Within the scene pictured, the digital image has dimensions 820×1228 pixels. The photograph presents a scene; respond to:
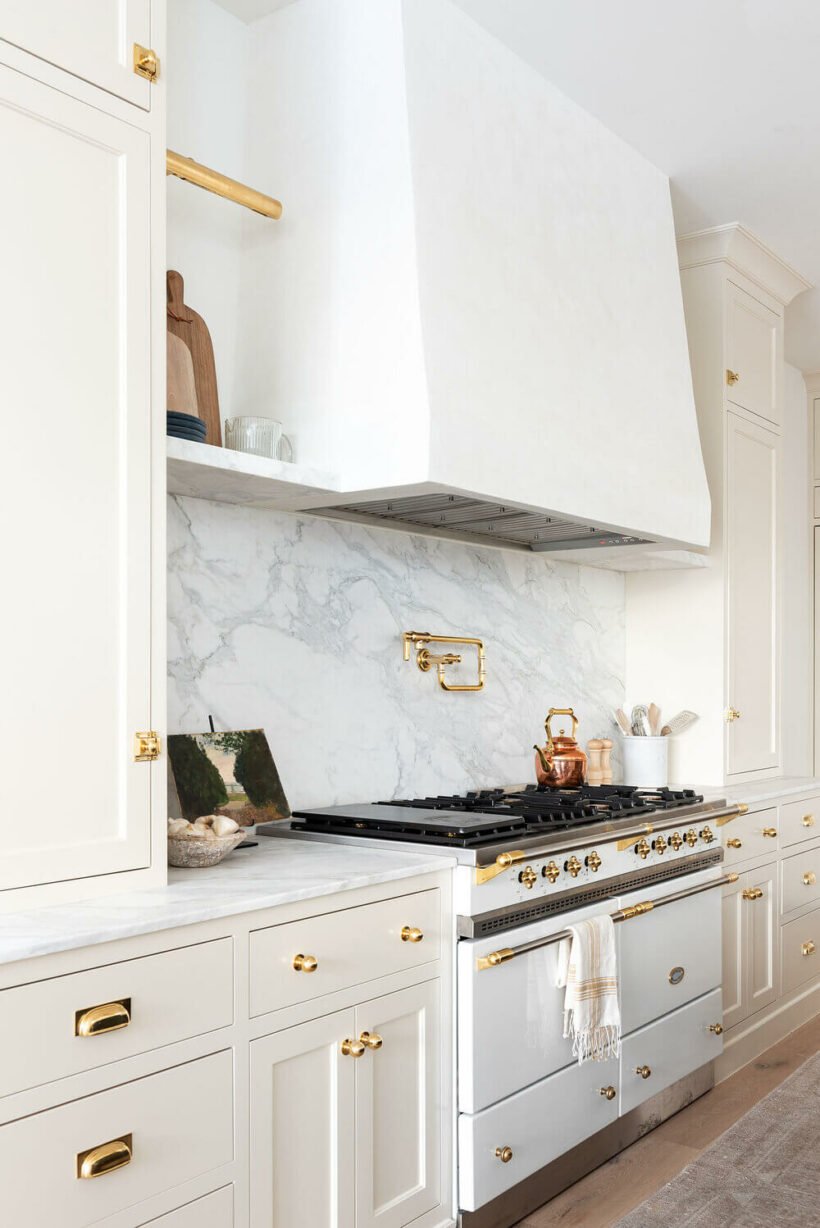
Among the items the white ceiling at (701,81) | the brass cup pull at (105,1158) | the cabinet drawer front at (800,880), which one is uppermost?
the white ceiling at (701,81)

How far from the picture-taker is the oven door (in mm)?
2248

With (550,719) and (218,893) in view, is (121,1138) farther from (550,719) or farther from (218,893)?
(550,719)

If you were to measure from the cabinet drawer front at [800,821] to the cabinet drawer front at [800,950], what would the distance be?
301mm

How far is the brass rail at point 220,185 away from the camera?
230cm

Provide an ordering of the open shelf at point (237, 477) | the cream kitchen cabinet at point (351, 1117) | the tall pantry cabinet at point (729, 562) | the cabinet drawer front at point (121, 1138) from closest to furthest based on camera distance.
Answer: the cabinet drawer front at point (121, 1138) → the cream kitchen cabinet at point (351, 1117) → the open shelf at point (237, 477) → the tall pantry cabinet at point (729, 562)

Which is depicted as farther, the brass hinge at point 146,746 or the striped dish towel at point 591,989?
the striped dish towel at point 591,989

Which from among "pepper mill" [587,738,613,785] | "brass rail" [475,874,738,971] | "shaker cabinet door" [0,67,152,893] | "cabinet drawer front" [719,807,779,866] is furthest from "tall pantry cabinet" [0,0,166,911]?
"cabinet drawer front" [719,807,779,866]

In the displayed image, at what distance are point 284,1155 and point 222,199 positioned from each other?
2030mm

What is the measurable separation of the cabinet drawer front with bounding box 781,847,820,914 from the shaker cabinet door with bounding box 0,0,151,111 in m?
3.21

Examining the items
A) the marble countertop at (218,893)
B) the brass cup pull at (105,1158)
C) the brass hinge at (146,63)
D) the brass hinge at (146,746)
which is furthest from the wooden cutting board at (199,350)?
the brass cup pull at (105,1158)

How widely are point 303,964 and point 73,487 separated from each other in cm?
88

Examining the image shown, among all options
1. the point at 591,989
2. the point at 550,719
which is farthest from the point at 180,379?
the point at 550,719

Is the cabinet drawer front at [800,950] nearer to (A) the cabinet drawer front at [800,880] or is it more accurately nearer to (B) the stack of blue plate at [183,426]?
(A) the cabinet drawer front at [800,880]

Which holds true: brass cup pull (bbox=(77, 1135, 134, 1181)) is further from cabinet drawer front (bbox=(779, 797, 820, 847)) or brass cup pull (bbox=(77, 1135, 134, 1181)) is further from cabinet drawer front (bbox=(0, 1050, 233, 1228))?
cabinet drawer front (bbox=(779, 797, 820, 847))
